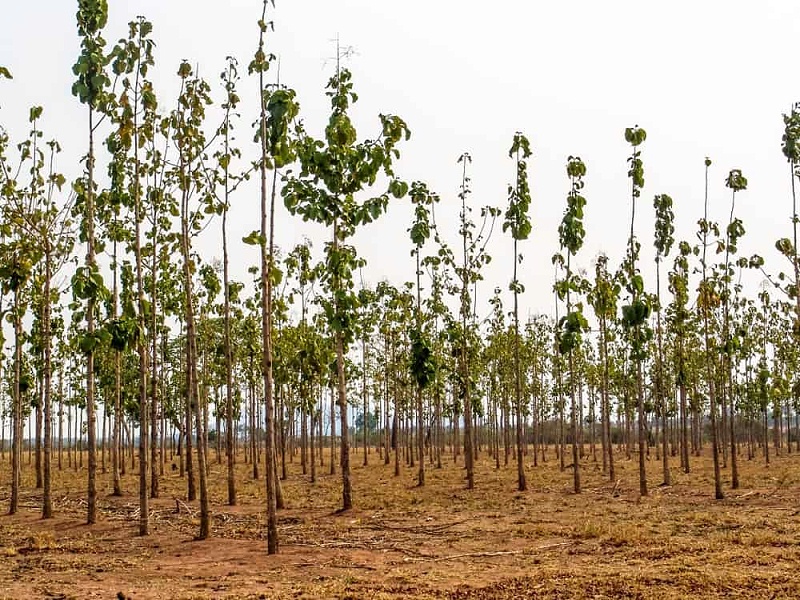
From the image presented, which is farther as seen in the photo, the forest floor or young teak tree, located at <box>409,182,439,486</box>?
young teak tree, located at <box>409,182,439,486</box>

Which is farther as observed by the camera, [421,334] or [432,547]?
[421,334]

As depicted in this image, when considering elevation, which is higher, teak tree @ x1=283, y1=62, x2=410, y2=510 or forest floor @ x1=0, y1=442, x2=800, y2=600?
teak tree @ x1=283, y1=62, x2=410, y2=510

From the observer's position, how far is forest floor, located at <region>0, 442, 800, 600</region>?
35.0 feet

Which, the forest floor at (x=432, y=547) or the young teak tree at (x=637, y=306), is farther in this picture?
the young teak tree at (x=637, y=306)

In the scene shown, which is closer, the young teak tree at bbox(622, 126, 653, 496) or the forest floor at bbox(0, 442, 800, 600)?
the forest floor at bbox(0, 442, 800, 600)

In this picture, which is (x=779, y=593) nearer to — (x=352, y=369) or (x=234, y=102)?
(x=234, y=102)

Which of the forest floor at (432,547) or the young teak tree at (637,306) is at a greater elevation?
the young teak tree at (637,306)

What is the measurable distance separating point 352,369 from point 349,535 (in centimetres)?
2023

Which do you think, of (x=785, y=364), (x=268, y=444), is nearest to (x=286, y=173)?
(x=268, y=444)

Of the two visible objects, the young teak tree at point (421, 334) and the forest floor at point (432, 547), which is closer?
the forest floor at point (432, 547)

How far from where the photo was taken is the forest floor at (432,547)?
35.0 feet

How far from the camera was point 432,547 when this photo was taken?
14.7m

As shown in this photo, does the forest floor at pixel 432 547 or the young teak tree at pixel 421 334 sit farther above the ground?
the young teak tree at pixel 421 334

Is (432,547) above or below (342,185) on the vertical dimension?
below
